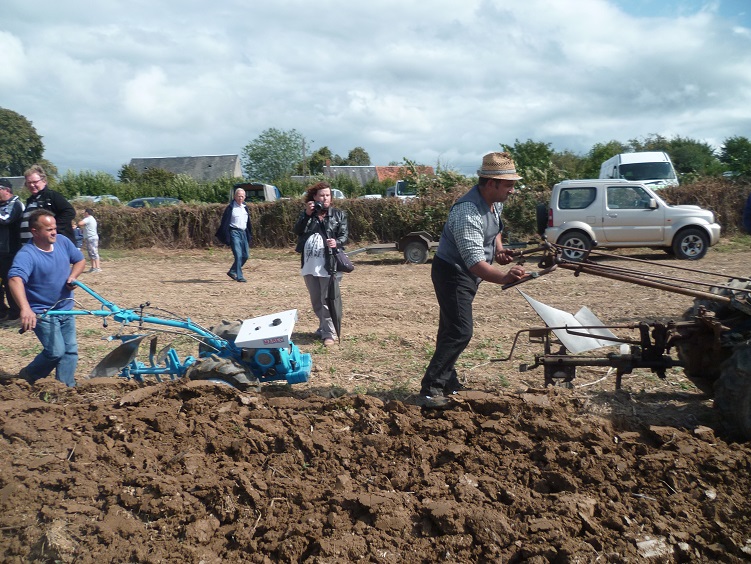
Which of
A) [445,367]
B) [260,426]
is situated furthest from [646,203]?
[260,426]

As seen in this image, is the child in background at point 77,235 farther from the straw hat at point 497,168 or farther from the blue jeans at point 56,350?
the straw hat at point 497,168

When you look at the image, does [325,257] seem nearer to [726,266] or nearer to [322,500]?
[322,500]

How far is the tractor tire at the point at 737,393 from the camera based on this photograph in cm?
408

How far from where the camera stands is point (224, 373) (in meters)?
5.27

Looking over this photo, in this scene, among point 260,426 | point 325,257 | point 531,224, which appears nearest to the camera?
point 260,426

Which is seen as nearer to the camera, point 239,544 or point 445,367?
point 239,544

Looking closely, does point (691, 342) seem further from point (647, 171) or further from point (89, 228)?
point (647, 171)

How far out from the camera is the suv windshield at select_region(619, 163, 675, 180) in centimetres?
2006

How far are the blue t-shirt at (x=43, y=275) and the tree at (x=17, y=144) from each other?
229ft

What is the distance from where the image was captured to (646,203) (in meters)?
14.5

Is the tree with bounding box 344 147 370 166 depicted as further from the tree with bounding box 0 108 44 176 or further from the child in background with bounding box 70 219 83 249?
the child in background with bounding box 70 219 83 249

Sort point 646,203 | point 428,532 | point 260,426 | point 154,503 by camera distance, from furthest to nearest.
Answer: point 646,203 → point 260,426 → point 154,503 → point 428,532

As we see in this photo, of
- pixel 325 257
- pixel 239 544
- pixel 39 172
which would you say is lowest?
pixel 239 544

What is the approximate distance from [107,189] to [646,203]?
27279 mm
